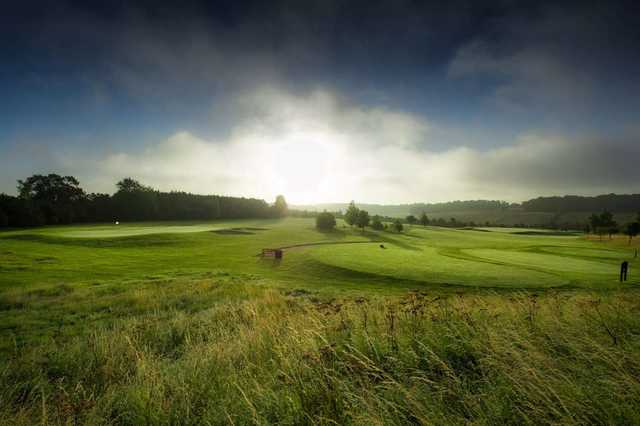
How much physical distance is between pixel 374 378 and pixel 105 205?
10818 centimetres

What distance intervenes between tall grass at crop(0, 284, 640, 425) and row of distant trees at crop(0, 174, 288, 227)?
3654 inches

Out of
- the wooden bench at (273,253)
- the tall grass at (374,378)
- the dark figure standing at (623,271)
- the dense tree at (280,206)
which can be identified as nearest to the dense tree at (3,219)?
the wooden bench at (273,253)

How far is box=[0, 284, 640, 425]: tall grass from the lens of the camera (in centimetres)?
329

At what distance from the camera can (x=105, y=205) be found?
8681cm

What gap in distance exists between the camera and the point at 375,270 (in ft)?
92.0

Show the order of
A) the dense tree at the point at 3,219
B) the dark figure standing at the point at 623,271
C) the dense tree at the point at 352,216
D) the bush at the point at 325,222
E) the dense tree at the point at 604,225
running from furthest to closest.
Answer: the dense tree at the point at 352,216 → the bush at the point at 325,222 → the dense tree at the point at 604,225 → the dense tree at the point at 3,219 → the dark figure standing at the point at 623,271

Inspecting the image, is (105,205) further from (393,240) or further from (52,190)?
(393,240)

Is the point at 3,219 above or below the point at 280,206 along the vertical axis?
below

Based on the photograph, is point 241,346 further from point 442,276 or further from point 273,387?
point 442,276

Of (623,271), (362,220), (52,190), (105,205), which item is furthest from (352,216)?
(52,190)

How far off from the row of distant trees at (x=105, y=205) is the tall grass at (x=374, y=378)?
3654 inches

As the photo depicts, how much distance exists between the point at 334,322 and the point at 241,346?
2.36m

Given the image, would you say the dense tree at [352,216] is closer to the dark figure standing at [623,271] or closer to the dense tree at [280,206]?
the dense tree at [280,206]

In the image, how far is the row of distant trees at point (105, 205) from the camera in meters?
69.3
